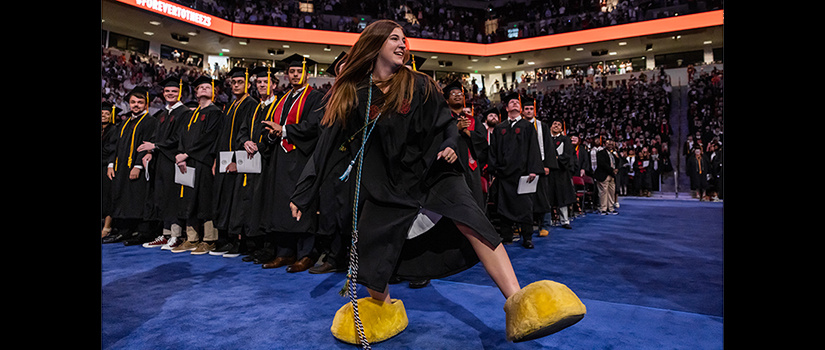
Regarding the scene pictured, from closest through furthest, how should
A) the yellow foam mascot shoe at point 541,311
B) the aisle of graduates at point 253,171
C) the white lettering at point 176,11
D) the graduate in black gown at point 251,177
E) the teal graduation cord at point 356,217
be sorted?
the yellow foam mascot shoe at point 541,311, the teal graduation cord at point 356,217, the aisle of graduates at point 253,171, the graduate in black gown at point 251,177, the white lettering at point 176,11

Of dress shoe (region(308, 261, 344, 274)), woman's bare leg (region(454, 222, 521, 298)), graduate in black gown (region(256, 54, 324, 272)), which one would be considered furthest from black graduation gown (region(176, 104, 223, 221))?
woman's bare leg (region(454, 222, 521, 298))

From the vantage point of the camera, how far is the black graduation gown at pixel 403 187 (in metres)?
1.93

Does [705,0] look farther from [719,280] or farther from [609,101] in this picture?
[719,280]

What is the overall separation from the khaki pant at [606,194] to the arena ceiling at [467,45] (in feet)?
60.1

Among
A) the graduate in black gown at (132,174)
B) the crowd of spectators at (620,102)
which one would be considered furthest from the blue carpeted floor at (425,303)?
the crowd of spectators at (620,102)

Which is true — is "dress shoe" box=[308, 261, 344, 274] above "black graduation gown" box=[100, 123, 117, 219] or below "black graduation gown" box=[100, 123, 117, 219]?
below

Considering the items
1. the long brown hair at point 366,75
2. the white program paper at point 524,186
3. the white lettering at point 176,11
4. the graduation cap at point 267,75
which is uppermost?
the white lettering at point 176,11

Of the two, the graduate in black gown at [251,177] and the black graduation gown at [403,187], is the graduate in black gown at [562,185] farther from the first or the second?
the black graduation gown at [403,187]

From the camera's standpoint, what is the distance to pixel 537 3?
1239 inches

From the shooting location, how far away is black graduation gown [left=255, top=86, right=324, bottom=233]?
12.6ft

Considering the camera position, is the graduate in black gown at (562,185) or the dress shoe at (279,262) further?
the graduate in black gown at (562,185)

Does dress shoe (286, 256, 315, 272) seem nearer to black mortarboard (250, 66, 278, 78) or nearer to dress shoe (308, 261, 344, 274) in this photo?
dress shoe (308, 261, 344, 274)

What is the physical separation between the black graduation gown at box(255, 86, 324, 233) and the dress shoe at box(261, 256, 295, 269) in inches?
11.0

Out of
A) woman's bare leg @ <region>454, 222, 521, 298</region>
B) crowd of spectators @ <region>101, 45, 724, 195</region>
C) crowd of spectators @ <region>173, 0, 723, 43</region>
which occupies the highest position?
crowd of spectators @ <region>173, 0, 723, 43</region>
